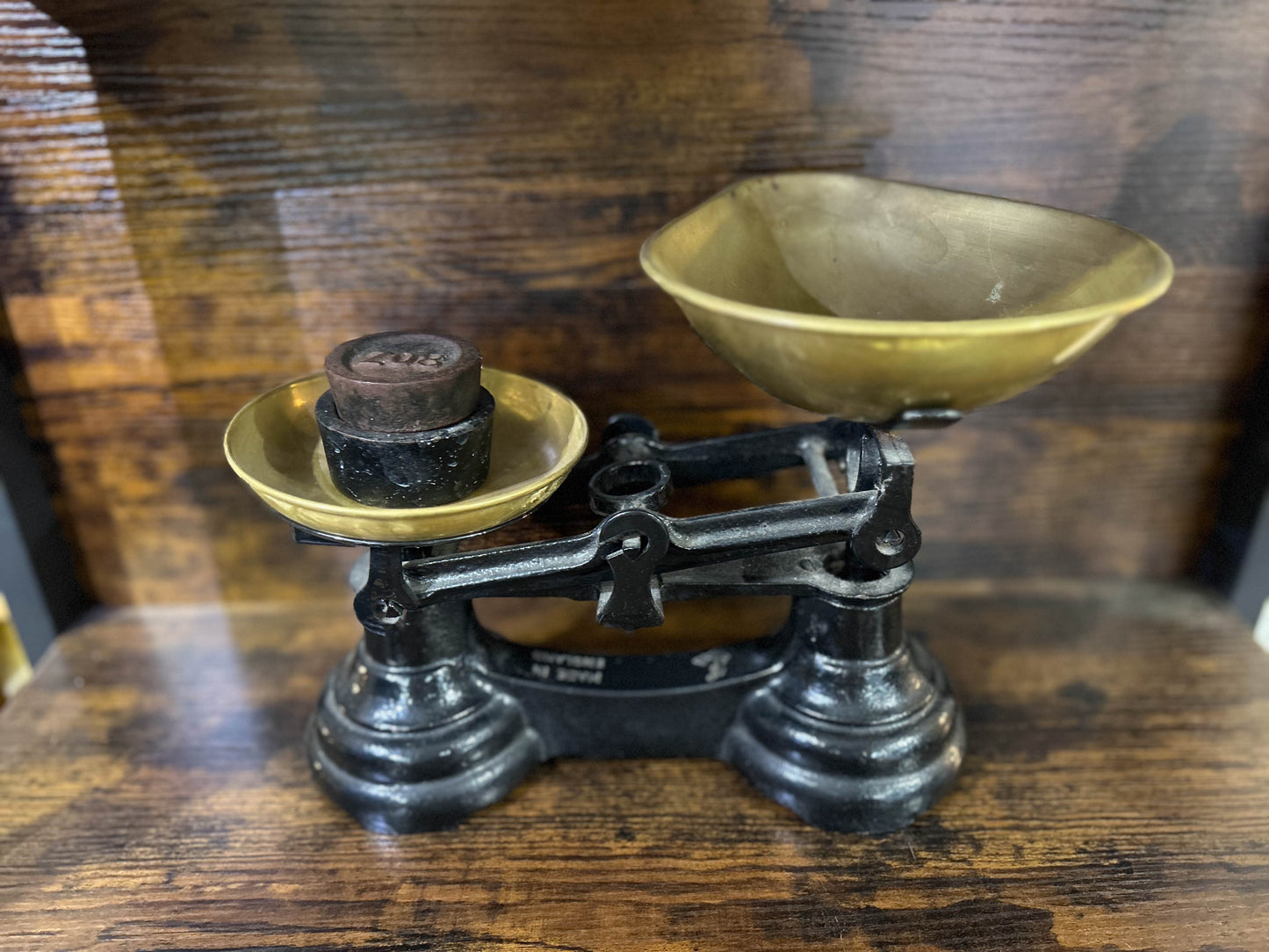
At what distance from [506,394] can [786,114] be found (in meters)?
0.50

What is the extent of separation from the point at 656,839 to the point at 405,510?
0.50m

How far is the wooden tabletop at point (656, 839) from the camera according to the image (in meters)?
1.00

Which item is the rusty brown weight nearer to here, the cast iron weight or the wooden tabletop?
the cast iron weight

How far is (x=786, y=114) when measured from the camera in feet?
4.02

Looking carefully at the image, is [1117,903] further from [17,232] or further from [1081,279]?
[17,232]

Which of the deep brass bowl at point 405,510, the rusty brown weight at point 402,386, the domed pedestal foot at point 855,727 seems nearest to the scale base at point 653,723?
the domed pedestal foot at point 855,727

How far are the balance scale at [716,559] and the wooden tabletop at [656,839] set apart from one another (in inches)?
2.2

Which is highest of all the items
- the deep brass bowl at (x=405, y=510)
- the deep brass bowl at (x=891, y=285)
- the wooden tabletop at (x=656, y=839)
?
the deep brass bowl at (x=891, y=285)

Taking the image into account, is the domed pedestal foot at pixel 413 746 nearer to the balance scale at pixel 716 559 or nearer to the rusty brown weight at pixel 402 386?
the balance scale at pixel 716 559

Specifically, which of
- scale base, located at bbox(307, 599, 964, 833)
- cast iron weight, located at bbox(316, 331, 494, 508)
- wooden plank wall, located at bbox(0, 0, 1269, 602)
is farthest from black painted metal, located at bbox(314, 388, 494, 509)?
wooden plank wall, located at bbox(0, 0, 1269, 602)

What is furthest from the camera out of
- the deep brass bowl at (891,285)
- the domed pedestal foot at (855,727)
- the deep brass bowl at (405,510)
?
the domed pedestal foot at (855,727)

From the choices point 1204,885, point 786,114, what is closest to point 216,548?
point 786,114

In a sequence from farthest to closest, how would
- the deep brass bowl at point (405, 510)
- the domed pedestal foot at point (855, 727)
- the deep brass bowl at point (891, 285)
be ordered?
the domed pedestal foot at point (855, 727)
the deep brass bowl at point (405, 510)
the deep brass bowl at point (891, 285)

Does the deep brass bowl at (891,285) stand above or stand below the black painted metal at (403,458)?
above
